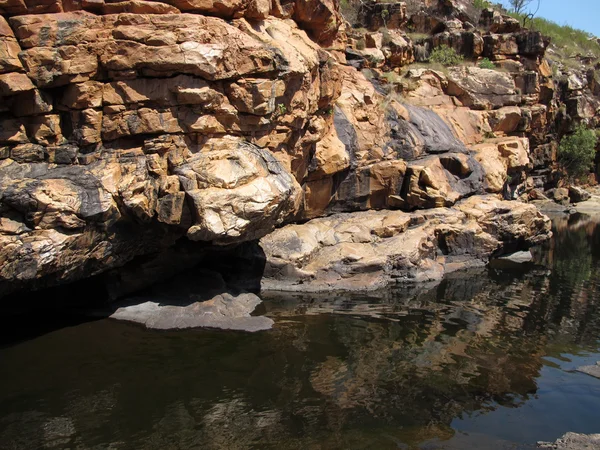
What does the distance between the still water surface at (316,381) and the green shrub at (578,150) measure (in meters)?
24.6

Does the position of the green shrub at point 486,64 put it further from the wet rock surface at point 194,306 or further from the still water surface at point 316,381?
the wet rock surface at point 194,306

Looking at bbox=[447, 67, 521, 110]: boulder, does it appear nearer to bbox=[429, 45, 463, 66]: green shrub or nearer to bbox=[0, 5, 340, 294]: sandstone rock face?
bbox=[429, 45, 463, 66]: green shrub

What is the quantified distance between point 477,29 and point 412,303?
22479mm

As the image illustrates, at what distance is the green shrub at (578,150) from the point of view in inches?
1347

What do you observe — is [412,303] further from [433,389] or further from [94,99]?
[94,99]

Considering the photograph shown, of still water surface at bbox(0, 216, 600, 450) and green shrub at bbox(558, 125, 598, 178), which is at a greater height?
green shrub at bbox(558, 125, 598, 178)

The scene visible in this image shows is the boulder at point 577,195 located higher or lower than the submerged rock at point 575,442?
higher

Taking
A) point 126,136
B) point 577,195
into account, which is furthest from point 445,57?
point 126,136

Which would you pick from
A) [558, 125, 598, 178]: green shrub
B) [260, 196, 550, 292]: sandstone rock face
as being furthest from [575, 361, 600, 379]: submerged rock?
[558, 125, 598, 178]: green shrub

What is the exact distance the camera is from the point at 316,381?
933 centimetres

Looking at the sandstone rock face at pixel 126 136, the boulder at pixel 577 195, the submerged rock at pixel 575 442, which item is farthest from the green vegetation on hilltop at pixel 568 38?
the submerged rock at pixel 575 442

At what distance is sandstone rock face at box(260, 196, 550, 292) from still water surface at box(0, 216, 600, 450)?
1.44 metres

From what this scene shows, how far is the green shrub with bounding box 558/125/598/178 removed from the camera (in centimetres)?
3422

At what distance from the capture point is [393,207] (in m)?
18.9
